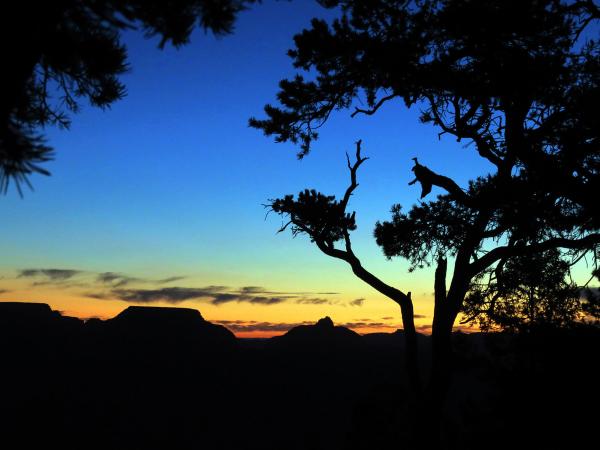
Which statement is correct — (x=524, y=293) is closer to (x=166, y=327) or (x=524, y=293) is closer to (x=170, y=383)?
(x=170, y=383)

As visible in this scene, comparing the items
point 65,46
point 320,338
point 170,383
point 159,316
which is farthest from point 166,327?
point 65,46

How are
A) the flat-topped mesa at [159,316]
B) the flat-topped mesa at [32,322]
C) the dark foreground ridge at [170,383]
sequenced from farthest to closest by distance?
the flat-topped mesa at [159,316] < the flat-topped mesa at [32,322] < the dark foreground ridge at [170,383]

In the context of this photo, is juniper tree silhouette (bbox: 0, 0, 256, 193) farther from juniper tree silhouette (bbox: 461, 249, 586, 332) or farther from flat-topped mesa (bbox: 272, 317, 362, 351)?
flat-topped mesa (bbox: 272, 317, 362, 351)

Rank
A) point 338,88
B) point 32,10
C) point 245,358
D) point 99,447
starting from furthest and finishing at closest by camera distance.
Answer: point 245,358
point 99,447
point 338,88
point 32,10

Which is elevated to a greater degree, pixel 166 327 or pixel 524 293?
pixel 524 293

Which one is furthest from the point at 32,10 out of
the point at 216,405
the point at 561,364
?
the point at 216,405

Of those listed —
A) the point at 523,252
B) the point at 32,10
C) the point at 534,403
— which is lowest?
the point at 534,403

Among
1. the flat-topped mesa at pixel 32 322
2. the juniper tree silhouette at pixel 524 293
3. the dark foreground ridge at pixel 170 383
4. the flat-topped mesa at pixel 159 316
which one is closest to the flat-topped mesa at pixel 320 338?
the dark foreground ridge at pixel 170 383

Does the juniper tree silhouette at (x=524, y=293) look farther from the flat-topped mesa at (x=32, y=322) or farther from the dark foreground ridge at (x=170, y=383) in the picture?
the flat-topped mesa at (x=32, y=322)

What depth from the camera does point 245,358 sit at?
91812 millimetres

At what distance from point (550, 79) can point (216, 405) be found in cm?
7407

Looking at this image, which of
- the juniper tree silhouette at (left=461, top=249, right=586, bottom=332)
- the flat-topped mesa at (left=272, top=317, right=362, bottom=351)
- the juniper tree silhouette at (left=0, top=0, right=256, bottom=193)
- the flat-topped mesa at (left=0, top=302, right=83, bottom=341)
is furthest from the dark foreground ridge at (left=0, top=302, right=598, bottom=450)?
the juniper tree silhouette at (left=0, top=0, right=256, bottom=193)

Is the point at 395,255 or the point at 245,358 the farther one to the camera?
the point at 245,358

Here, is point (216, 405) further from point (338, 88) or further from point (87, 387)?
point (338, 88)
